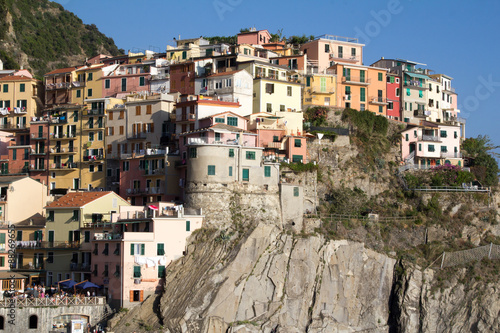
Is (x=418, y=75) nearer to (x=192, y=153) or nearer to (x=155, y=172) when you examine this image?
(x=155, y=172)

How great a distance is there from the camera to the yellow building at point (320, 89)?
9575 cm

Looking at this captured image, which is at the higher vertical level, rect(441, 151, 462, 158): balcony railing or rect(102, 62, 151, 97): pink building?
rect(102, 62, 151, 97): pink building

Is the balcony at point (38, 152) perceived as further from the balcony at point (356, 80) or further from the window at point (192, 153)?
the balcony at point (356, 80)

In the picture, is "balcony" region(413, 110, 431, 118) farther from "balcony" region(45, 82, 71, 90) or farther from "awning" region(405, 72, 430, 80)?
"balcony" region(45, 82, 71, 90)

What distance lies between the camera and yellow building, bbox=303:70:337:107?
9575 centimetres

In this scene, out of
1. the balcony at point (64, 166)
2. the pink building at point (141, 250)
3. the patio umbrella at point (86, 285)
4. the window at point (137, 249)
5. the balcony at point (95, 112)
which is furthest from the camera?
the balcony at point (95, 112)

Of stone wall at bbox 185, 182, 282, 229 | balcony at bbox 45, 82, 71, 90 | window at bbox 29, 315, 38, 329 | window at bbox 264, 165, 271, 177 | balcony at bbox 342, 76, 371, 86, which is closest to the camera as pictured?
window at bbox 29, 315, 38, 329

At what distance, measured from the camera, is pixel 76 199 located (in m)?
83.2

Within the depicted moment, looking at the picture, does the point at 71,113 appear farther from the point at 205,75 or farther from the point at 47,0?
the point at 47,0

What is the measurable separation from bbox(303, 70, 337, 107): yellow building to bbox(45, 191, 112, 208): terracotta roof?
27.6 meters

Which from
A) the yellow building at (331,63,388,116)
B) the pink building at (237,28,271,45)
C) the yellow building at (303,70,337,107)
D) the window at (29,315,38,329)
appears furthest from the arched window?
the pink building at (237,28,271,45)

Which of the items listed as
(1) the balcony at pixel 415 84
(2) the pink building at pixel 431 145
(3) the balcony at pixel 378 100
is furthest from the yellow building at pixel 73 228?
(1) the balcony at pixel 415 84

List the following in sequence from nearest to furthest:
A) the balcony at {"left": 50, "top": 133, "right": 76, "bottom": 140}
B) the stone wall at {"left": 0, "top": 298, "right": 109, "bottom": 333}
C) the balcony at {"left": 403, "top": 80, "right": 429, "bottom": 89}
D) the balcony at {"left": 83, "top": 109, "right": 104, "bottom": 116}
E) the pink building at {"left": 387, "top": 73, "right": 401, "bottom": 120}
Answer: the stone wall at {"left": 0, "top": 298, "right": 109, "bottom": 333} → the balcony at {"left": 83, "top": 109, "right": 104, "bottom": 116} → the balcony at {"left": 50, "top": 133, "right": 76, "bottom": 140} → the pink building at {"left": 387, "top": 73, "right": 401, "bottom": 120} → the balcony at {"left": 403, "top": 80, "right": 429, "bottom": 89}

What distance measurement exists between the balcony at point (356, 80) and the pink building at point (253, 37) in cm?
1749
